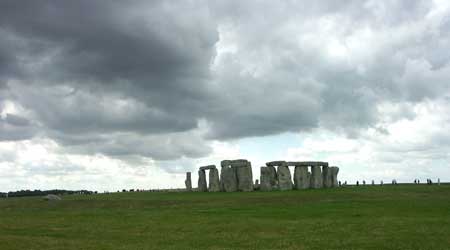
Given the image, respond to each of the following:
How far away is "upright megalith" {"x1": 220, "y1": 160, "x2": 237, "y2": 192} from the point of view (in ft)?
157

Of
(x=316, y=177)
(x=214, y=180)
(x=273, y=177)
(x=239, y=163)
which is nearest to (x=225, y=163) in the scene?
(x=239, y=163)

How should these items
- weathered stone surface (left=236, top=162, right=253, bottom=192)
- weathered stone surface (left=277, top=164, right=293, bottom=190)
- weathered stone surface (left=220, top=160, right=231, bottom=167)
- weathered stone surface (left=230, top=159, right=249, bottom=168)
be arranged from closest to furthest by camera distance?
weathered stone surface (left=277, top=164, right=293, bottom=190) → weathered stone surface (left=236, top=162, right=253, bottom=192) → weathered stone surface (left=230, top=159, right=249, bottom=168) → weathered stone surface (left=220, top=160, right=231, bottom=167)

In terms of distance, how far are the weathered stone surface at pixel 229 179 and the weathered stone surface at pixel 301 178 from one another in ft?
17.9

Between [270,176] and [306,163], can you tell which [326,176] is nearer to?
[306,163]

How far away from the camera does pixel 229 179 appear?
48.0 meters

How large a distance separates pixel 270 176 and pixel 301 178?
281 centimetres

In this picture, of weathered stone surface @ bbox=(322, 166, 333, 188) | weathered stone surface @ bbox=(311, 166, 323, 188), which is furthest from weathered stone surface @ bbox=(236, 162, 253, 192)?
weathered stone surface @ bbox=(322, 166, 333, 188)

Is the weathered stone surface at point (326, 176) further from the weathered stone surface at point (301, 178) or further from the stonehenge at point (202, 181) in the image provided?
the stonehenge at point (202, 181)

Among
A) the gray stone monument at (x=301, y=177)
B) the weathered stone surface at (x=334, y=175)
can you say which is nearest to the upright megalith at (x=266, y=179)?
the gray stone monument at (x=301, y=177)

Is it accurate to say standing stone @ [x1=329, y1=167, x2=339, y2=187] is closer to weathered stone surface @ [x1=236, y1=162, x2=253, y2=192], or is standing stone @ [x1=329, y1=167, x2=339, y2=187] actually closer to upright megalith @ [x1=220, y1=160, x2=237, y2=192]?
weathered stone surface @ [x1=236, y1=162, x2=253, y2=192]

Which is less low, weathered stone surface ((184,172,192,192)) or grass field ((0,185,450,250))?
weathered stone surface ((184,172,192,192))

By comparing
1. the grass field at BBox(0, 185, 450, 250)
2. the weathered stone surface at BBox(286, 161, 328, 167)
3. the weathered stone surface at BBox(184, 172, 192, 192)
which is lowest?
the grass field at BBox(0, 185, 450, 250)

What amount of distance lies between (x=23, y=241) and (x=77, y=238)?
1795mm

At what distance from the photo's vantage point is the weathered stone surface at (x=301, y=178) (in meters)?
47.6
